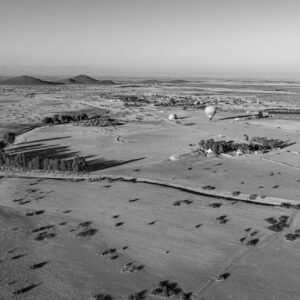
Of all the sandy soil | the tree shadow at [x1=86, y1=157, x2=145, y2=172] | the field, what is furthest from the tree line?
the sandy soil

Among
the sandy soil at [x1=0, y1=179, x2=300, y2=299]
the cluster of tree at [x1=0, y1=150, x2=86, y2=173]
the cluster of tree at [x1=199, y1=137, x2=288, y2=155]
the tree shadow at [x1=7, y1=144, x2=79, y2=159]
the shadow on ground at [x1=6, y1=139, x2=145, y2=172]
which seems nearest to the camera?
the sandy soil at [x1=0, y1=179, x2=300, y2=299]

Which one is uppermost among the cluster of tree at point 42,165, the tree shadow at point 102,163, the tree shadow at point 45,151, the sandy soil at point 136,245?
the cluster of tree at point 42,165

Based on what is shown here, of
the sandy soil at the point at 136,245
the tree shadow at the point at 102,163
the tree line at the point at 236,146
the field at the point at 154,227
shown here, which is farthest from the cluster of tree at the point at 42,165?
the tree line at the point at 236,146

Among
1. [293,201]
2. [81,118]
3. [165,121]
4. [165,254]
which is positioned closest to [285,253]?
[165,254]

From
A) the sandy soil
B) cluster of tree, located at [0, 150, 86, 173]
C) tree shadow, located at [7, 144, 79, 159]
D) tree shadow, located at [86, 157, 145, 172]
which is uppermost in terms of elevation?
cluster of tree, located at [0, 150, 86, 173]

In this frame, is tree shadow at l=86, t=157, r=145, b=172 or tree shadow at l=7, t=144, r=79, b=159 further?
tree shadow at l=7, t=144, r=79, b=159

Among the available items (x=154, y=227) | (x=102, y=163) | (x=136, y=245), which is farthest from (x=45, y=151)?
(x=136, y=245)

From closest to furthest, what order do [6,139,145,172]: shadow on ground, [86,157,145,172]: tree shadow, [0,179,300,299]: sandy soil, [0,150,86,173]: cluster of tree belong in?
[0,179,300,299]: sandy soil → [0,150,86,173]: cluster of tree → [86,157,145,172]: tree shadow → [6,139,145,172]: shadow on ground

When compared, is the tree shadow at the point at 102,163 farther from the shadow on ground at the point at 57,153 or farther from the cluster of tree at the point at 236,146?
the cluster of tree at the point at 236,146

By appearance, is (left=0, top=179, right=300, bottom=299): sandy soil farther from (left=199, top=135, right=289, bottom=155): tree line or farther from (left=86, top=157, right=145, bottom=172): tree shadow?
(left=199, top=135, right=289, bottom=155): tree line
